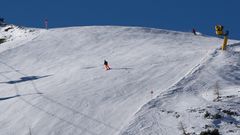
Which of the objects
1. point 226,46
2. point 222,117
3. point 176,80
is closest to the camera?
point 222,117

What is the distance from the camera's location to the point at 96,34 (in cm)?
4231

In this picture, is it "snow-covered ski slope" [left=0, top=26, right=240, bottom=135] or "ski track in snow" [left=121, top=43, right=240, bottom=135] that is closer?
"ski track in snow" [left=121, top=43, right=240, bottom=135]

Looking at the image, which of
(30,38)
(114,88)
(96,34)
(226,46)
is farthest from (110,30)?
(114,88)

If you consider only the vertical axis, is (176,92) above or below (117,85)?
above

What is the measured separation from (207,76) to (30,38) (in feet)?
71.4

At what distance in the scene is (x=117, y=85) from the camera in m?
25.8

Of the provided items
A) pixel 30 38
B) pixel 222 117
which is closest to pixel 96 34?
pixel 30 38

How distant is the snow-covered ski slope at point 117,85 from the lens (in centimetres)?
2080

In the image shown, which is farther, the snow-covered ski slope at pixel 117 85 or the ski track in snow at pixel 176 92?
the snow-covered ski slope at pixel 117 85

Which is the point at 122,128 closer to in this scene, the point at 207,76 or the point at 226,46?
the point at 207,76

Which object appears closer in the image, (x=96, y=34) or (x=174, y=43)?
(x=174, y=43)

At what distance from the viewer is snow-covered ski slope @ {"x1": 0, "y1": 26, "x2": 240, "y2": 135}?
68.2 ft

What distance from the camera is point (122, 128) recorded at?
792 inches

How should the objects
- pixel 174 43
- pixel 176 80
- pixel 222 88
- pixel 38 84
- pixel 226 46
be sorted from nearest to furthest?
pixel 222 88, pixel 176 80, pixel 38 84, pixel 226 46, pixel 174 43
